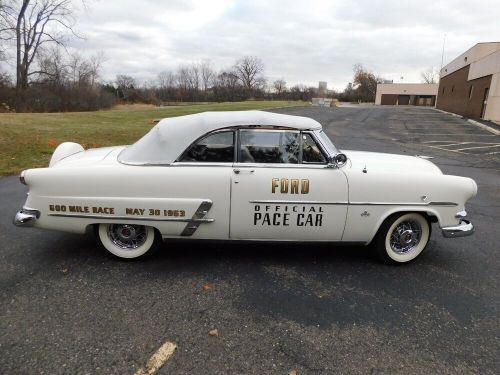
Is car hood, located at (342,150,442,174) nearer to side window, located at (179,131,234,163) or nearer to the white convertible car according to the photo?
the white convertible car

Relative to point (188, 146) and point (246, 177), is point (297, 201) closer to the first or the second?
point (246, 177)

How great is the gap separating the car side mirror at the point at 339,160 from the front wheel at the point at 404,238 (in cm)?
77

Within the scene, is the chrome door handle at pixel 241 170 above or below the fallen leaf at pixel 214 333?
above

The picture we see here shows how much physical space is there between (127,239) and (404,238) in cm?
293

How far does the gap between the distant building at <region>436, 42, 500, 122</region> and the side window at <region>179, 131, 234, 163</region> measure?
971 inches

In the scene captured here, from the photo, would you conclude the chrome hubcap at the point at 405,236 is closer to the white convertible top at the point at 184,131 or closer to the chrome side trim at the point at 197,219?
the white convertible top at the point at 184,131

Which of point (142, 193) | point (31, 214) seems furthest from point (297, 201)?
point (31, 214)

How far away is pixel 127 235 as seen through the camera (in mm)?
3773

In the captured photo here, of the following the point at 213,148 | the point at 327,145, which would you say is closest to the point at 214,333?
the point at 213,148

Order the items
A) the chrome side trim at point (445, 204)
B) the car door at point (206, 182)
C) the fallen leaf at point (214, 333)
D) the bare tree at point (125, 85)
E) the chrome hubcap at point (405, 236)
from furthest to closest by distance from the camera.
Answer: the bare tree at point (125, 85) → the chrome hubcap at point (405, 236) → the chrome side trim at point (445, 204) → the car door at point (206, 182) → the fallen leaf at point (214, 333)

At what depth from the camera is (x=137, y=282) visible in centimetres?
342

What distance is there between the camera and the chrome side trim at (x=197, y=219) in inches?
140

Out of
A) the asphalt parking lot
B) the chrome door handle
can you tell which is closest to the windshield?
the chrome door handle

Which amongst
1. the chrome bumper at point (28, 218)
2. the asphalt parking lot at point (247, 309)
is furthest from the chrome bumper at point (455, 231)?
the chrome bumper at point (28, 218)
